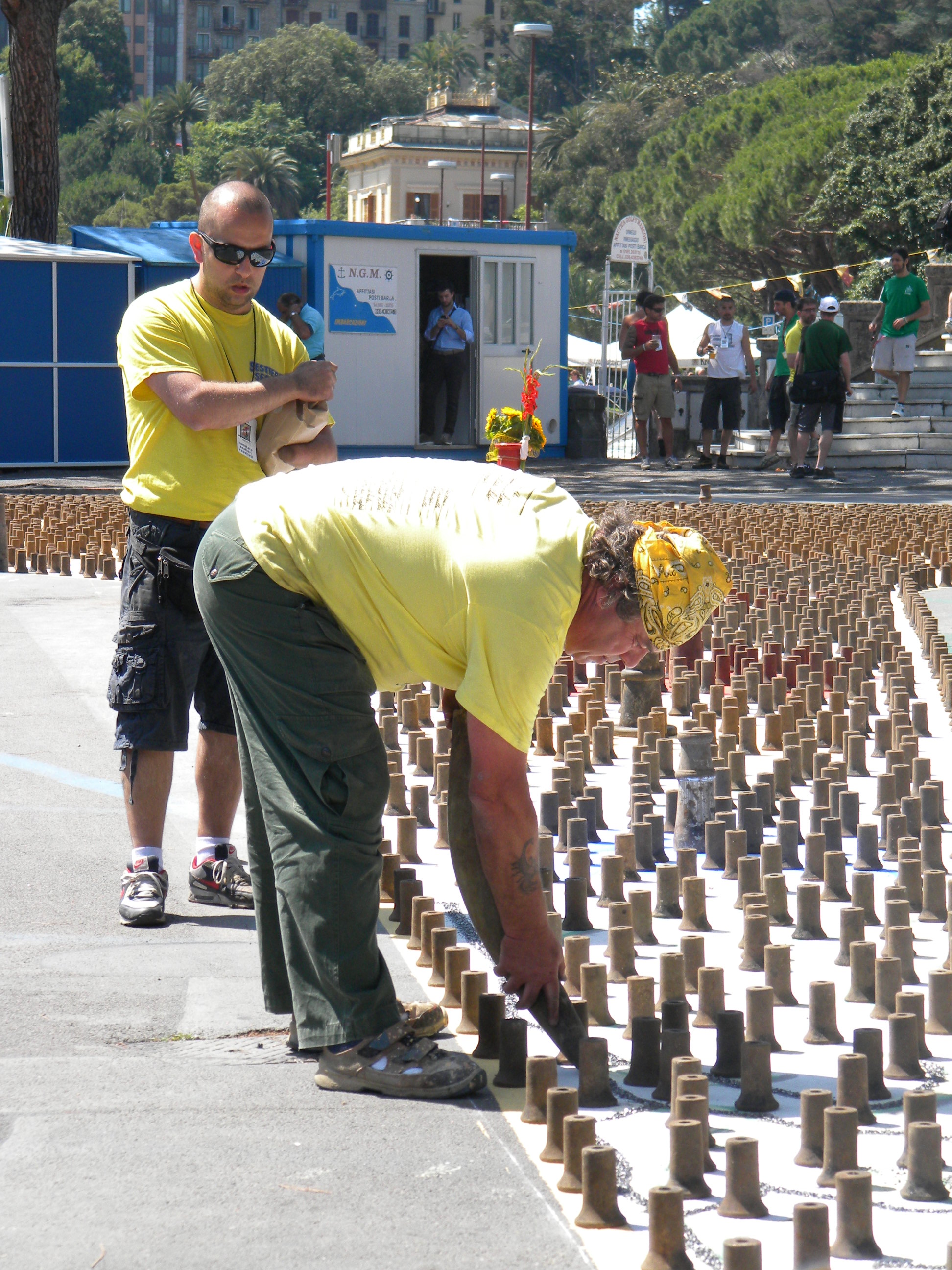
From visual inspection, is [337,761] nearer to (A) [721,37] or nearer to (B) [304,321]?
(B) [304,321]

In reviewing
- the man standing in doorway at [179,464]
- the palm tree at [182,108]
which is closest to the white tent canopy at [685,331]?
the man standing in doorway at [179,464]

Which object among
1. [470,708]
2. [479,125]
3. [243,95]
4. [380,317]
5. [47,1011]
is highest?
[243,95]

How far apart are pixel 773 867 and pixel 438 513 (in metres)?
1.93

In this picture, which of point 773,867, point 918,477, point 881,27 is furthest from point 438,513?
point 881,27

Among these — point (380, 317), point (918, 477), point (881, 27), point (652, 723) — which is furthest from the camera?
point (881, 27)

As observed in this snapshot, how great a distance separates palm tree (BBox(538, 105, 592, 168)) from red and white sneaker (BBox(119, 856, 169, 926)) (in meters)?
104

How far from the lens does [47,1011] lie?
377cm

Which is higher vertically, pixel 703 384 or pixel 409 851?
pixel 703 384

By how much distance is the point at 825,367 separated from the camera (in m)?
16.6

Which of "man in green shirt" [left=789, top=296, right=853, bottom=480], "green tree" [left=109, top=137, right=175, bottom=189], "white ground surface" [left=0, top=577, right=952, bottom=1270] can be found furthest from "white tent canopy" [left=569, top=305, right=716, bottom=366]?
"green tree" [left=109, top=137, right=175, bottom=189]

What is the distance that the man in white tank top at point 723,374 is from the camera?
18.1m

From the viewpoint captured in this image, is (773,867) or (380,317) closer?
(773,867)

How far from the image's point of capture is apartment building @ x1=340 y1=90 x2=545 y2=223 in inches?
3814

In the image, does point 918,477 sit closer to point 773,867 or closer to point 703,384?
point 703,384
